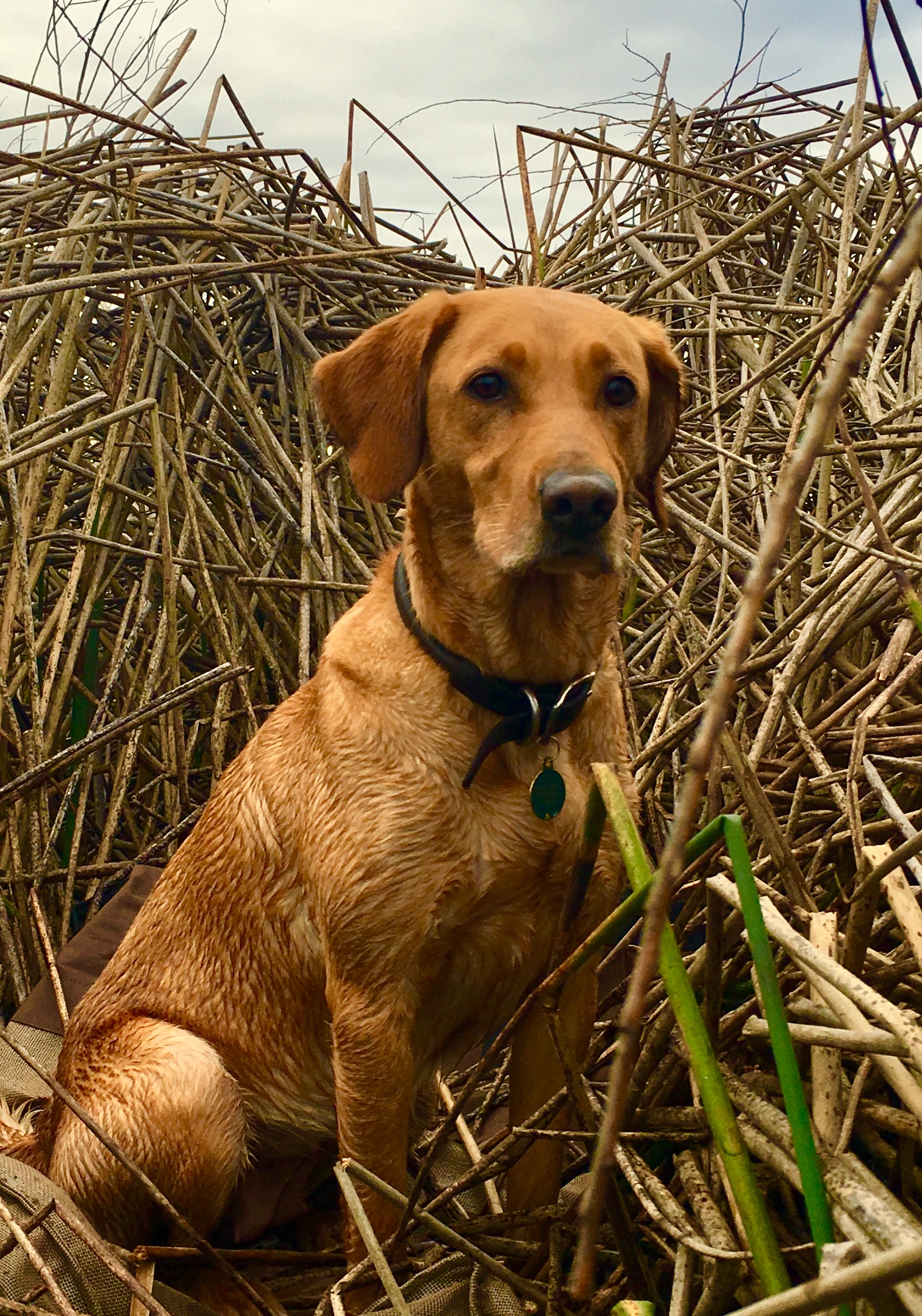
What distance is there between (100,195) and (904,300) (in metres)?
2.66

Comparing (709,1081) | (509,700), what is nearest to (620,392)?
(509,700)

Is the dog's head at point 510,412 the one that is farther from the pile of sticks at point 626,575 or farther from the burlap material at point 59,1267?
the burlap material at point 59,1267

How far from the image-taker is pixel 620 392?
2242 millimetres

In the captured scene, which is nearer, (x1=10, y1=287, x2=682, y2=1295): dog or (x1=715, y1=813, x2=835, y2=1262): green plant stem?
(x1=715, y1=813, x2=835, y2=1262): green plant stem

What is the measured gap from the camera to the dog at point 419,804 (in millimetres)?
2059

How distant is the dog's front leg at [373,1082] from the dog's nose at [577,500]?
2.92 feet

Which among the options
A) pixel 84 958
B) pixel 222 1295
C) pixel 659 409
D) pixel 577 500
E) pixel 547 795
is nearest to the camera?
pixel 577 500

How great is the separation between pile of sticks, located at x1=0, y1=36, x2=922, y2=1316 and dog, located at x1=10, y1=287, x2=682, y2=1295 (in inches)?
8.3

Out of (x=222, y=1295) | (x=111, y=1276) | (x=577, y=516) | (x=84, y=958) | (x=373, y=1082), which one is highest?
(x=577, y=516)

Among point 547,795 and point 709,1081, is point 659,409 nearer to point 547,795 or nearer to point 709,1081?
point 547,795

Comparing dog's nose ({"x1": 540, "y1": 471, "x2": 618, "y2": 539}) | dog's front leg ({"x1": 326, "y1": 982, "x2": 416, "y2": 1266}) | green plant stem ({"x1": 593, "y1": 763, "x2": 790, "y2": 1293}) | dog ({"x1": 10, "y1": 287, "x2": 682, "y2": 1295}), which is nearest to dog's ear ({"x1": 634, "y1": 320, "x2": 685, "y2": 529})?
dog ({"x1": 10, "y1": 287, "x2": 682, "y2": 1295})

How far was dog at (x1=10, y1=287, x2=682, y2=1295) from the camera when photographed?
6.75 ft

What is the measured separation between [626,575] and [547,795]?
67cm

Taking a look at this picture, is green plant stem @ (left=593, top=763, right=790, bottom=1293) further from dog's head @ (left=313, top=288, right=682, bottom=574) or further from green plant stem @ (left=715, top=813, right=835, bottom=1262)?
dog's head @ (left=313, top=288, right=682, bottom=574)
